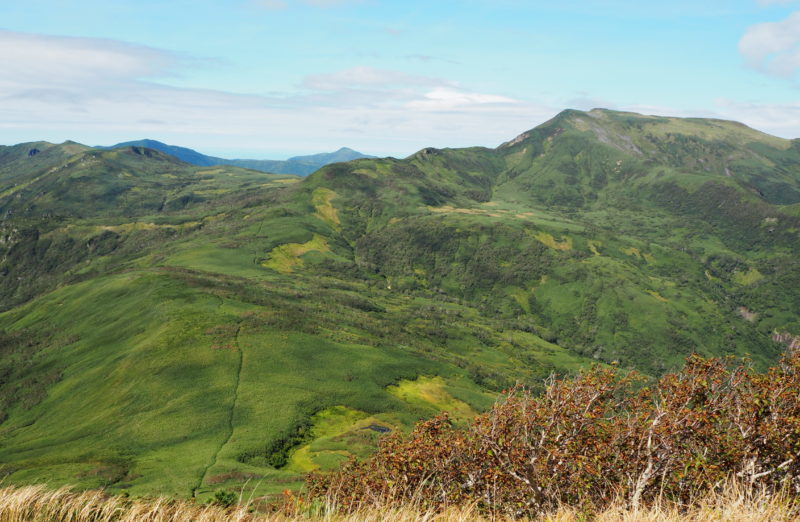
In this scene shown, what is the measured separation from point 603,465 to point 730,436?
6273 mm

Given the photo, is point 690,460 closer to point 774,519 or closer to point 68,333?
point 774,519

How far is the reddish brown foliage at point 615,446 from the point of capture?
63.0 feet

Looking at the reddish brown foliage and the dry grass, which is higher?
the dry grass

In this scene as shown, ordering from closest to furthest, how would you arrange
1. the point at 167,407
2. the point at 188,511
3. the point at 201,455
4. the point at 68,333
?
the point at 188,511 < the point at 201,455 < the point at 167,407 < the point at 68,333

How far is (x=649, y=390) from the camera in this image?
2544 cm

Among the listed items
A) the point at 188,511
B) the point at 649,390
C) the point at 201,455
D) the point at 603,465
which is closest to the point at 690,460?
the point at 603,465

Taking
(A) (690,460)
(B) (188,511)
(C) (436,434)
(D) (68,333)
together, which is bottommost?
(D) (68,333)

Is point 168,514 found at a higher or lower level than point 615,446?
higher

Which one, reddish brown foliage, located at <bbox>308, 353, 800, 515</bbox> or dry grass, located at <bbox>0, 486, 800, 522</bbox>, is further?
reddish brown foliage, located at <bbox>308, 353, 800, 515</bbox>

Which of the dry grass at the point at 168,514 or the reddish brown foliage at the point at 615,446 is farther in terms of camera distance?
the reddish brown foliage at the point at 615,446

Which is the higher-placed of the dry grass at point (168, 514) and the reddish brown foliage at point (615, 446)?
the dry grass at point (168, 514)

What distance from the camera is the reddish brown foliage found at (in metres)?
19.2

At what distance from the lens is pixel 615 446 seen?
21.2m

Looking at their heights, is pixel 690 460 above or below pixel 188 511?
below
